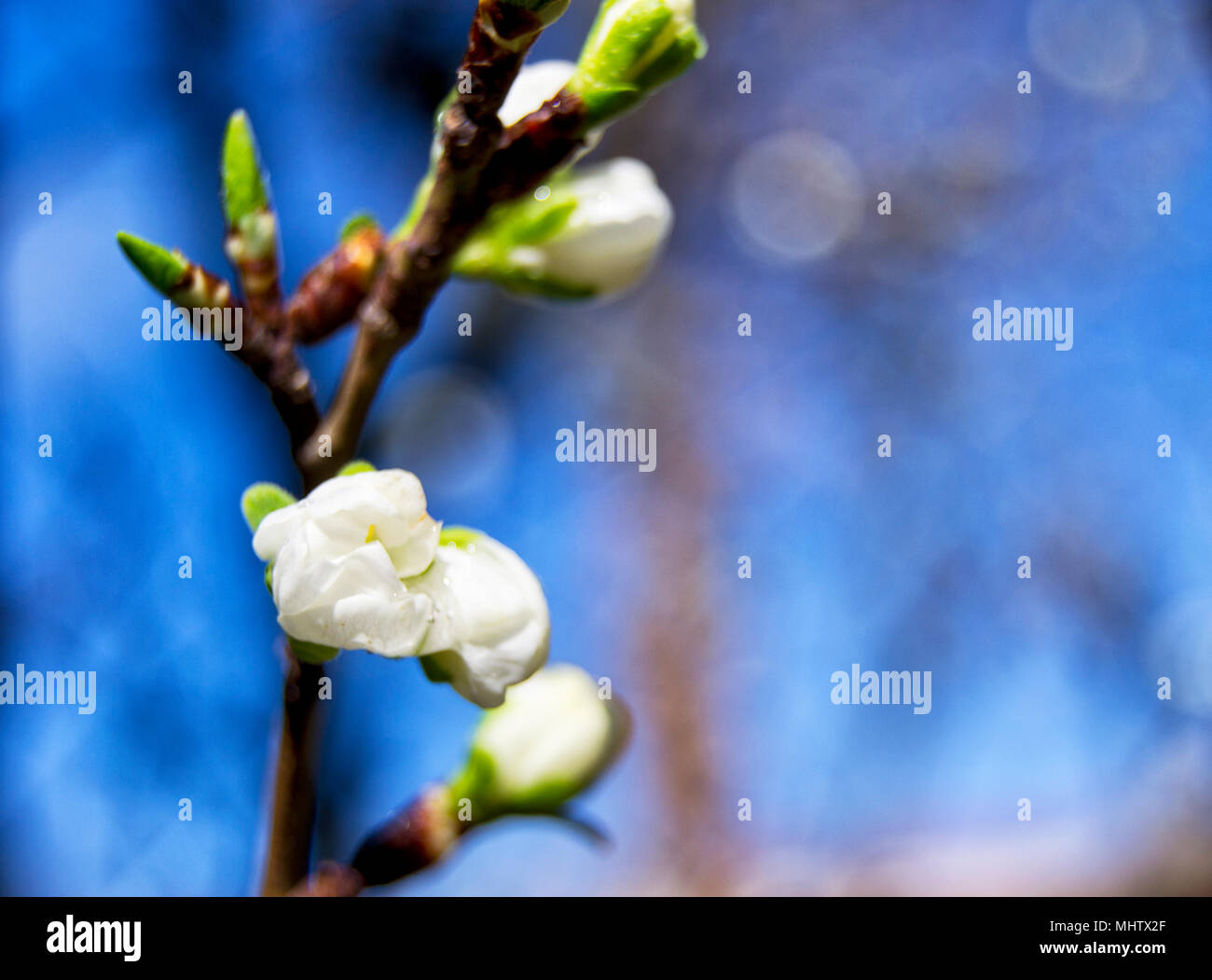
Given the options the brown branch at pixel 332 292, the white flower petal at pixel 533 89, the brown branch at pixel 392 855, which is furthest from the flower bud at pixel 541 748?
the white flower petal at pixel 533 89

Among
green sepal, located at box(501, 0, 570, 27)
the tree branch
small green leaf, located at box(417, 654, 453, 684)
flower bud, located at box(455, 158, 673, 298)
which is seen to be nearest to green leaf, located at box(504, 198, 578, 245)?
flower bud, located at box(455, 158, 673, 298)

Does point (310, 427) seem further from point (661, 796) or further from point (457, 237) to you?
point (661, 796)

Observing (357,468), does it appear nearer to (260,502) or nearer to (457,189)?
(260,502)

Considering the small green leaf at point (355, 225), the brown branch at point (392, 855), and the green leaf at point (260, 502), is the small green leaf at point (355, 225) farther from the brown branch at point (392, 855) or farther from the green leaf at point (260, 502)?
the brown branch at point (392, 855)

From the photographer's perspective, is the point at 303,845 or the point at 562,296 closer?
the point at 303,845

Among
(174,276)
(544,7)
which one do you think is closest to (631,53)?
(544,7)
